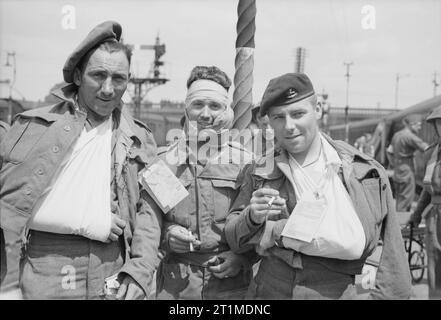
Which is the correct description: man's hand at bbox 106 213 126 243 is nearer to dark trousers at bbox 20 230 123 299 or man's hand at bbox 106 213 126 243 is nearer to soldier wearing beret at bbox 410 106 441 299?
dark trousers at bbox 20 230 123 299

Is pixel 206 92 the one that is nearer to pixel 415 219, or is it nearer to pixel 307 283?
pixel 307 283

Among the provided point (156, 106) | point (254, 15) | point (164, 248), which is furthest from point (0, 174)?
point (156, 106)

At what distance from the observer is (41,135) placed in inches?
104

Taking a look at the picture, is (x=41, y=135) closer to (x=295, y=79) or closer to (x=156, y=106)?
(x=295, y=79)

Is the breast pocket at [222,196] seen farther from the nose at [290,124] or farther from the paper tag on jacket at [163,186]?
the nose at [290,124]

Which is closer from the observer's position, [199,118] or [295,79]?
[295,79]

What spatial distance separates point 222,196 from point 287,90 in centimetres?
72

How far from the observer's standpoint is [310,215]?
2.44 metres

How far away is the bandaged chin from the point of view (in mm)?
2996

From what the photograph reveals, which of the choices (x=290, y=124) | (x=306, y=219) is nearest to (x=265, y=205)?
(x=306, y=219)

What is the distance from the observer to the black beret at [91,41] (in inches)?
108

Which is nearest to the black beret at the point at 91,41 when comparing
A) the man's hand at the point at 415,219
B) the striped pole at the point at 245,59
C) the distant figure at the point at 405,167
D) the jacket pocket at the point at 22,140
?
the jacket pocket at the point at 22,140

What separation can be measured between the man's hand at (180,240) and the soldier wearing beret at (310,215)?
20 cm
